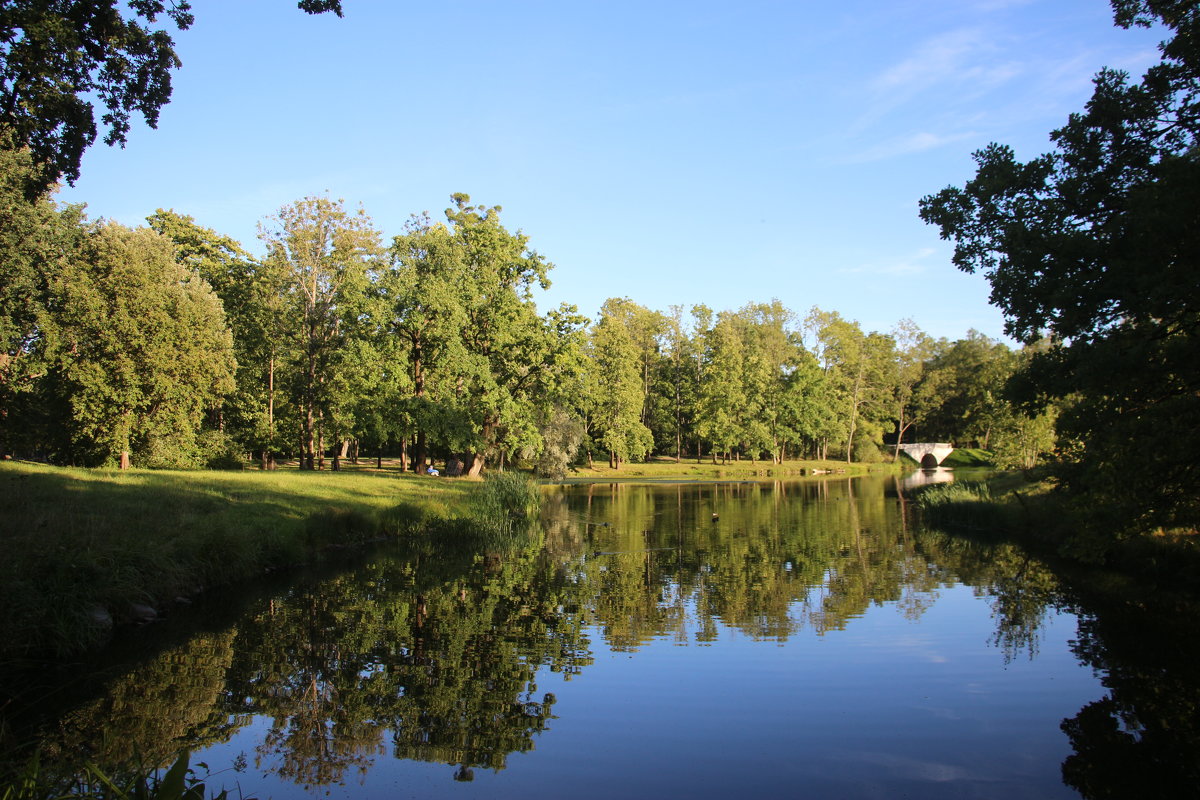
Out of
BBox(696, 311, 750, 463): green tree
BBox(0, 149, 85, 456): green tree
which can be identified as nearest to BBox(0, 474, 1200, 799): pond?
BBox(0, 149, 85, 456): green tree

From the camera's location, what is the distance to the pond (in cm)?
834

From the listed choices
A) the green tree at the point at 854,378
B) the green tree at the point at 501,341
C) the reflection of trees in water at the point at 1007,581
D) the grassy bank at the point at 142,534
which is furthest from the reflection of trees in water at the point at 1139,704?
the green tree at the point at 854,378

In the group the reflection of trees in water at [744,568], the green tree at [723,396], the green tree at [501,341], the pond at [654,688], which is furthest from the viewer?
the green tree at [723,396]

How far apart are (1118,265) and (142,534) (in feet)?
61.0

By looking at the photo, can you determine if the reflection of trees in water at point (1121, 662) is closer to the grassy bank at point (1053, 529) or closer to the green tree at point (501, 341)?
the grassy bank at point (1053, 529)

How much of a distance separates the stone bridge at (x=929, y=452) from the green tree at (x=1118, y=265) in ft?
247

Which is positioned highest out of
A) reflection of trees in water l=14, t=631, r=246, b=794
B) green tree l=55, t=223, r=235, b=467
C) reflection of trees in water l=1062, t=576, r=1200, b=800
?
green tree l=55, t=223, r=235, b=467

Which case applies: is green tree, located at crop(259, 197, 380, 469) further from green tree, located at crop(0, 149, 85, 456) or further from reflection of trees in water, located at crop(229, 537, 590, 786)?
reflection of trees in water, located at crop(229, 537, 590, 786)

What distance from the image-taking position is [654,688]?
37.1 feet

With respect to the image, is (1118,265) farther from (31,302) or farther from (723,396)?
(723,396)

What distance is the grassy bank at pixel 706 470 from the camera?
6384 cm

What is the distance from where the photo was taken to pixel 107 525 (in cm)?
1535

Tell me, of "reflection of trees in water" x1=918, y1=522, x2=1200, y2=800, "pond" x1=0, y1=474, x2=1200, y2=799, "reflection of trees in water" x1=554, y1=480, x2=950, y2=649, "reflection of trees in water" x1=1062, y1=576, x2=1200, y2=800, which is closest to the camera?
"reflection of trees in water" x1=1062, y1=576, x2=1200, y2=800

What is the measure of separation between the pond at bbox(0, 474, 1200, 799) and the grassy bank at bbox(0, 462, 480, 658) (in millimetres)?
779
